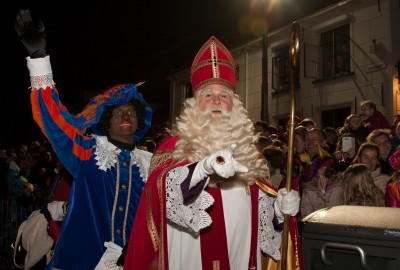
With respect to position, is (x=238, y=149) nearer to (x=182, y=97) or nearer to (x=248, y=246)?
(x=248, y=246)

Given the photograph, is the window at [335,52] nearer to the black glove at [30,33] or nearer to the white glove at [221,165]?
the black glove at [30,33]

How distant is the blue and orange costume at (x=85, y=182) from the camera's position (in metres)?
3.00

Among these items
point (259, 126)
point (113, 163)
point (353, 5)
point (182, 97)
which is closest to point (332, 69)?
point (353, 5)

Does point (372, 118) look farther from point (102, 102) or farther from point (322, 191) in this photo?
point (102, 102)

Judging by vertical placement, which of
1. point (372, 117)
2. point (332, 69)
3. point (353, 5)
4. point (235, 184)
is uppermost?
point (353, 5)

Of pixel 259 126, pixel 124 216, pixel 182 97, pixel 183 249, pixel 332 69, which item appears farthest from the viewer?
pixel 182 97

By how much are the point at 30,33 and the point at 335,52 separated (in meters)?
12.5

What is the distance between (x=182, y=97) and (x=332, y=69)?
10248mm

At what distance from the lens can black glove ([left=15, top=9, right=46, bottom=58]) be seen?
3.00 metres

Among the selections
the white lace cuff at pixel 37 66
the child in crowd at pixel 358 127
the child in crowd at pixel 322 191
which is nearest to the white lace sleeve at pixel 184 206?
the white lace cuff at pixel 37 66

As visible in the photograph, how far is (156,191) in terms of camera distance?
7.93 ft

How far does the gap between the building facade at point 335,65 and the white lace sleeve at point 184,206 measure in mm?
8058

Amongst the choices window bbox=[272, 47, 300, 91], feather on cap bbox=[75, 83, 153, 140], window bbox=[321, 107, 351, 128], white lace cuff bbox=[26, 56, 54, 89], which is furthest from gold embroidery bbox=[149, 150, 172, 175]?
window bbox=[272, 47, 300, 91]

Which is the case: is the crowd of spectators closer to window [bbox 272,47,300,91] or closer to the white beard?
the white beard
